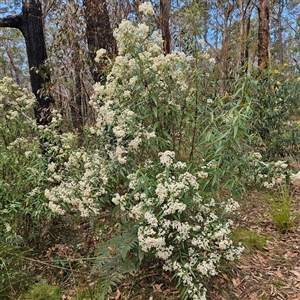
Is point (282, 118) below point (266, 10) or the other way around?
below

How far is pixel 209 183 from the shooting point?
212 cm

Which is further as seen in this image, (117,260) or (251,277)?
(251,277)

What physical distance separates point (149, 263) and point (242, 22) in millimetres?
14245

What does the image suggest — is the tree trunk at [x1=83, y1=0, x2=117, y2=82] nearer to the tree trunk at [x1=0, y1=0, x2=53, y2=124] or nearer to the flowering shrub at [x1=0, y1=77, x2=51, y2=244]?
the tree trunk at [x1=0, y1=0, x2=53, y2=124]

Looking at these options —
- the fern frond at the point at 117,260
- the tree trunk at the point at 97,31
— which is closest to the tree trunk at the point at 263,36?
the tree trunk at the point at 97,31

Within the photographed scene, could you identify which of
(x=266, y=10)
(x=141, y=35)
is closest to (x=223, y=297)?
(x=141, y=35)

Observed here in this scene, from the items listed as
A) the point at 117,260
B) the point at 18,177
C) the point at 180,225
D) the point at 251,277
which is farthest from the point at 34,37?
the point at 251,277

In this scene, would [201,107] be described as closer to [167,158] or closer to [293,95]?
[167,158]

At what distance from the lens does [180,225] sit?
1841mm

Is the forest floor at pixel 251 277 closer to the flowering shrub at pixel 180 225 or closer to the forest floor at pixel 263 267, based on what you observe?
the forest floor at pixel 263 267

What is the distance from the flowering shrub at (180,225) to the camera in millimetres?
1764

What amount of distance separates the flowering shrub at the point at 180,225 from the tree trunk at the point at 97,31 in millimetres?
2361

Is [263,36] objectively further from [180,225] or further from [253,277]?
[180,225]

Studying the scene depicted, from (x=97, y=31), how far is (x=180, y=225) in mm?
3145
